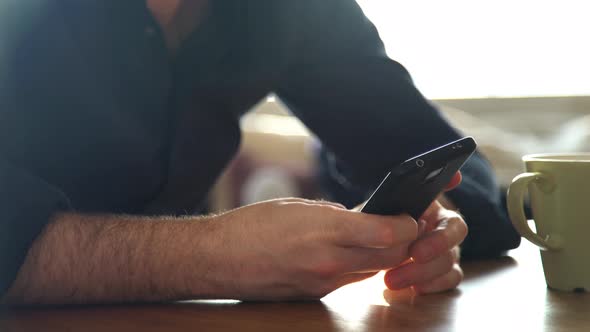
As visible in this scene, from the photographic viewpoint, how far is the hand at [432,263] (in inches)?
29.8

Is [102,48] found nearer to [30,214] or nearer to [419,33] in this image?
[30,214]

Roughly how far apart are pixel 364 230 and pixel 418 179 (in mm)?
70

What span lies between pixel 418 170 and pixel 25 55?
56 centimetres

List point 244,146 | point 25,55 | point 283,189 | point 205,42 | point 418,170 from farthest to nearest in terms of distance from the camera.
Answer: point 244,146 < point 283,189 < point 205,42 < point 25,55 < point 418,170

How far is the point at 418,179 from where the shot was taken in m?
0.65

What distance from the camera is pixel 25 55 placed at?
3.11 feet

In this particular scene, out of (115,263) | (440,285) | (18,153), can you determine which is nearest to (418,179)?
(440,285)

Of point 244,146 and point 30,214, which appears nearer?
point 30,214

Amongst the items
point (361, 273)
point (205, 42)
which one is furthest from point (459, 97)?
point (361, 273)

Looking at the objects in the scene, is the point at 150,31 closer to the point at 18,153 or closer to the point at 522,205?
the point at 18,153

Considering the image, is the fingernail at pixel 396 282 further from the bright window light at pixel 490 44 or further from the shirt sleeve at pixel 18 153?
the bright window light at pixel 490 44

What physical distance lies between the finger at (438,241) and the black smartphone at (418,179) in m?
0.07

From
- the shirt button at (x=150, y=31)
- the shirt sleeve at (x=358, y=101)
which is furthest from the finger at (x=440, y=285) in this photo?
the shirt button at (x=150, y=31)

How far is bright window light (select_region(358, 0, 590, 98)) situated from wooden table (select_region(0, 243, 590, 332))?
1855mm
